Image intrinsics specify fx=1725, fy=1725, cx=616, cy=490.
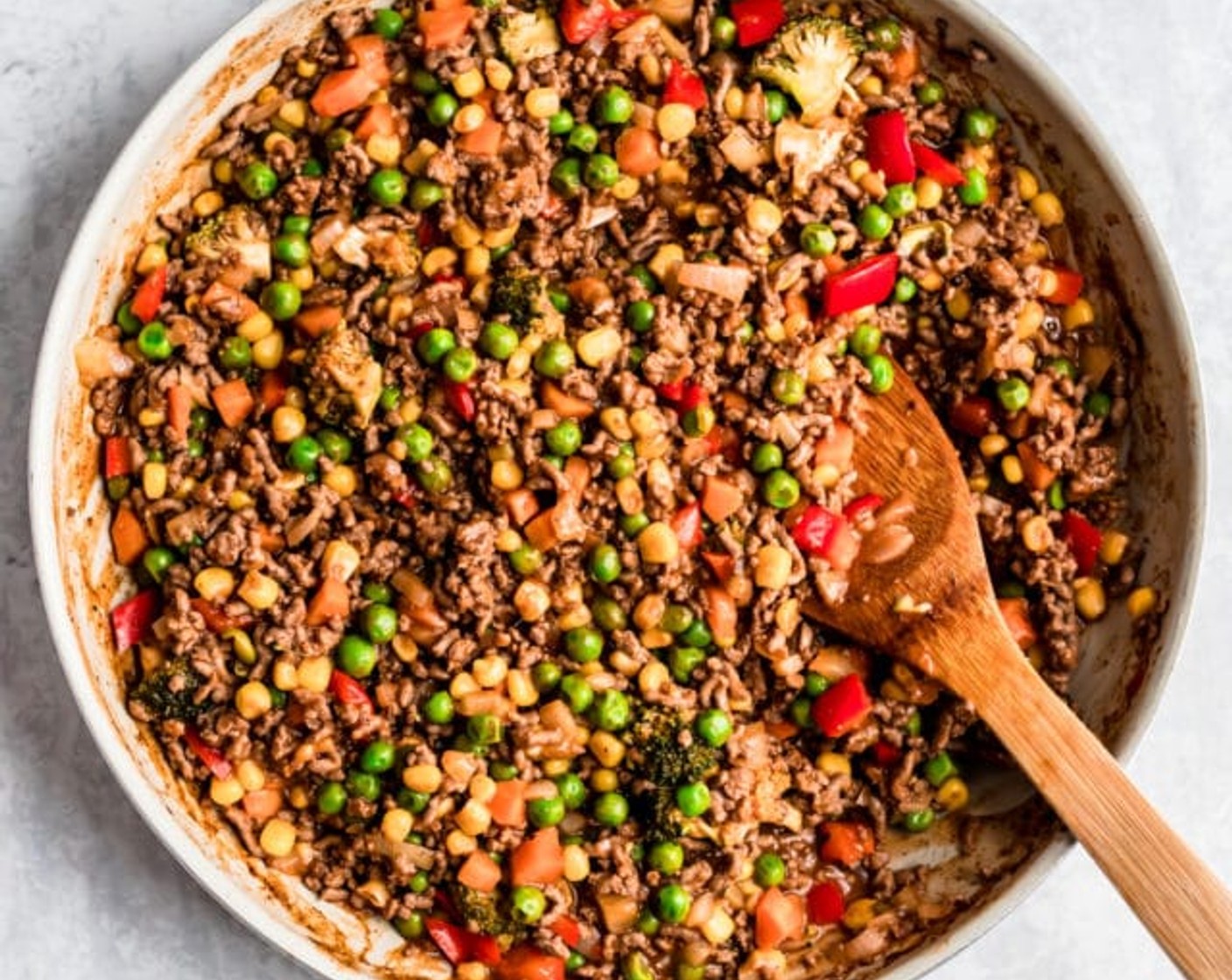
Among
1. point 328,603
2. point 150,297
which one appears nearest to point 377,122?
point 150,297

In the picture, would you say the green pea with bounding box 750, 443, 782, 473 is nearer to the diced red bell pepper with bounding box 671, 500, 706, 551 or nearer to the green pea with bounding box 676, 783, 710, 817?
the diced red bell pepper with bounding box 671, 500, 706, 551

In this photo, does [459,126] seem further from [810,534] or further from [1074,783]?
[1074,783]

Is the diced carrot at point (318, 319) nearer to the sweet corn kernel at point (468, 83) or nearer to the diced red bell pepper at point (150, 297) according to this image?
the diced red bell pepper at point (150, 297)

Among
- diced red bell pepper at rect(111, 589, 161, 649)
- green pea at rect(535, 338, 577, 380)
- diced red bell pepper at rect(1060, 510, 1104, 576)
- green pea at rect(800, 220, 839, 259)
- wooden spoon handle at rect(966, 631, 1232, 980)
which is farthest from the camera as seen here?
diced red bell pepper at rect(1060, 510, 1104, 576)

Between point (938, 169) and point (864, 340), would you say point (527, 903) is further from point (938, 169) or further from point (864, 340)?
point (938, 169)

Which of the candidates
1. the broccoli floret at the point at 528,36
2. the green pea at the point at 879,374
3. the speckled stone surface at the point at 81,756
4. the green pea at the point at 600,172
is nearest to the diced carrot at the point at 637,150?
the green pea at the point at 600,172

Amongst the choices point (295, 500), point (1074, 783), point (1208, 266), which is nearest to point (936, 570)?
point (1074, 783)

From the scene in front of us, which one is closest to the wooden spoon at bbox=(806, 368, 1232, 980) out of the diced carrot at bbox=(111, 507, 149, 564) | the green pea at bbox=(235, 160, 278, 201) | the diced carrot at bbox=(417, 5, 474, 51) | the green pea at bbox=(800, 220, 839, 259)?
the green pea at bbox=(800, 220, 839, 259)
